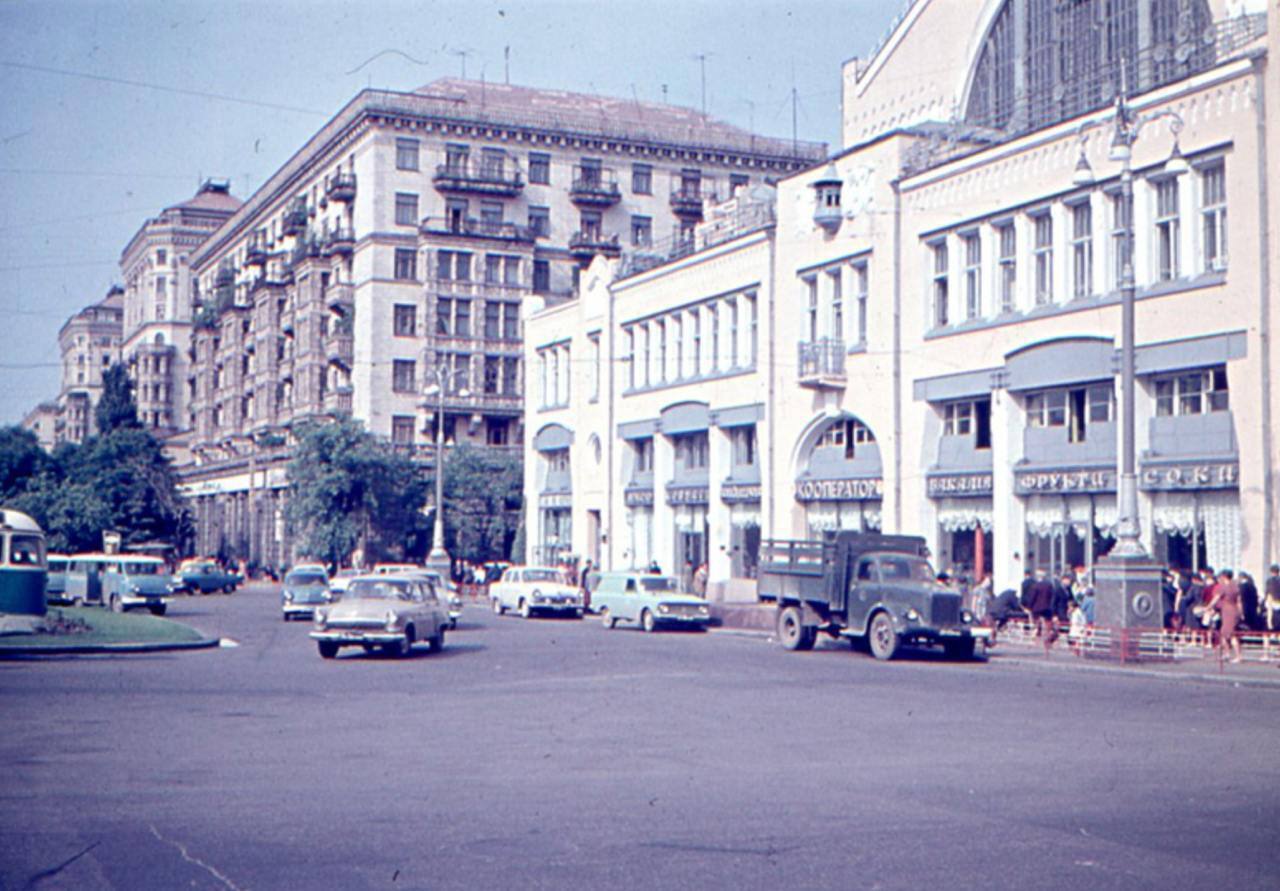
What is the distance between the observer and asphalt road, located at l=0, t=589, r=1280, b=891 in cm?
895

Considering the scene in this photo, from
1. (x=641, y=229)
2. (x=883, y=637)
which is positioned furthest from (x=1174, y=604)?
(x=641, y=229)

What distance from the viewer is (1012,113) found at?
4284 cm

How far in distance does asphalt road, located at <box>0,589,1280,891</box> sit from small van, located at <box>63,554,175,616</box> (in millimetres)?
23786

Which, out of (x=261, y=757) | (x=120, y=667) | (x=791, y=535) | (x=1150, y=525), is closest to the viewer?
(x=261, y=757)

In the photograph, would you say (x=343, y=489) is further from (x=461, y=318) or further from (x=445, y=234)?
(x=445, y=234)

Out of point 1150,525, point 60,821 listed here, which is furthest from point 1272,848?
point 1150,525

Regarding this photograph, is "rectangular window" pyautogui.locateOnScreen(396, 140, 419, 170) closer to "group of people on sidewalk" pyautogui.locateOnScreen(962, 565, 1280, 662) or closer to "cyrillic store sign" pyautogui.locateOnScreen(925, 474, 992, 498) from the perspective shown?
"cyrillic store sign" pyautogui.locateOnScreen(925, 474, 992, 498)

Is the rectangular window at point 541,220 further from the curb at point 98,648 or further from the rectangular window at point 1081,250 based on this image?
the curb at point 98,648

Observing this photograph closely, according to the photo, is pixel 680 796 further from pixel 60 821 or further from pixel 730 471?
pixel 730 471

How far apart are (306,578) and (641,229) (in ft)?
151

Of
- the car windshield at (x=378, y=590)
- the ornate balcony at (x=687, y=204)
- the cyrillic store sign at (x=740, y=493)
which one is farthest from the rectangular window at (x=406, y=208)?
the car windshield at (x=378, y=590)

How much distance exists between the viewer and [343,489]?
66938 millimetres

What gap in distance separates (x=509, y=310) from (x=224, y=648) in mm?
51509

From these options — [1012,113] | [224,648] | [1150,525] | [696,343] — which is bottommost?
[224,648]
